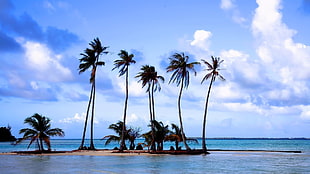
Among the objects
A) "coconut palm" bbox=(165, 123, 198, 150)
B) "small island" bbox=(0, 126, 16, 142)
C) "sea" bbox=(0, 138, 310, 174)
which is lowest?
"sea" bbox=(0, 138, 310, 174)

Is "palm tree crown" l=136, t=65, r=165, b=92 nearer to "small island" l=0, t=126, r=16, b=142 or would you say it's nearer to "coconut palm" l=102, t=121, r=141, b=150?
"coconut palm" l=102, t=121, r=141, b=150

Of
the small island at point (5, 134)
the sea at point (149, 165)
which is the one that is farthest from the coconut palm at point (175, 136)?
the small island at point (5, 134)

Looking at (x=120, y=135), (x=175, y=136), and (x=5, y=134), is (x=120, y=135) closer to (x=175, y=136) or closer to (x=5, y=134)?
(x=175, y=136)

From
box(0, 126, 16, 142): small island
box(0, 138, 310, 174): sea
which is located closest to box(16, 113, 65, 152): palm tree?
box(0, 138, 310, 174): sea

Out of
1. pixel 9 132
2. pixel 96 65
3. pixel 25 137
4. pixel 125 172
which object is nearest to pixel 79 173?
pixel 125 172

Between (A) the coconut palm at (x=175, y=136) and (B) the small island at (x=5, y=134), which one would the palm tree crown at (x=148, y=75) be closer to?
(A) the coconut palm at (x=175, y=136)

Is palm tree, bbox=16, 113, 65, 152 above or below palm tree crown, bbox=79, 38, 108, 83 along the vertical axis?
below

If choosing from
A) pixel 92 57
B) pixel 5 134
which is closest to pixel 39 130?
pixel 92 57

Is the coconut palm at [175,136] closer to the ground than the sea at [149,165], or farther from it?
farther from it

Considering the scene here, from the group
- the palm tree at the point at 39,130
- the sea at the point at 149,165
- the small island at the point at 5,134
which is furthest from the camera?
the small island at the point at 5,134

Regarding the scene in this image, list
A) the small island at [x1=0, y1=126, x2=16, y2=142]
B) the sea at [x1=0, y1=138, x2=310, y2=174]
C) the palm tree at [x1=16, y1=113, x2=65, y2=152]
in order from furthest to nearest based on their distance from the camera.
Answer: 1. the small island at [x1=0, y1=126, x2=16, y2=142]
2. the palm tree at [x1=16, y1=113, x2=65, y2=152]
3. the sea at [x1=0, y1=138, x2=310, y2=174]

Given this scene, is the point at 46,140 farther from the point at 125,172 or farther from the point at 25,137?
the point at 125,172

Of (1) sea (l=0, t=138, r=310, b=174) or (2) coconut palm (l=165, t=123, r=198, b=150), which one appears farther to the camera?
(2) coconut palm (l=165, t=123, r=198, b=150)

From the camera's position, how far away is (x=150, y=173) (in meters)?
25.6
